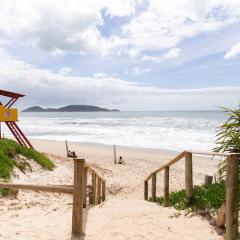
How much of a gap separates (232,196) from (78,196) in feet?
7.56

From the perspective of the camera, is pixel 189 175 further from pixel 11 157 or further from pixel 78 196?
pixel 11 157

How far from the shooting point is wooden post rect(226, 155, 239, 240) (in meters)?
5.45

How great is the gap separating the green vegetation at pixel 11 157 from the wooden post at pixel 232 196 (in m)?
8.01

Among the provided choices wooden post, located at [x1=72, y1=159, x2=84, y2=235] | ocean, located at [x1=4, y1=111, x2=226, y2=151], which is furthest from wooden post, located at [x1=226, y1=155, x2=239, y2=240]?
ocean, located at [x1=4, y1=111, x2=226, y2=151]

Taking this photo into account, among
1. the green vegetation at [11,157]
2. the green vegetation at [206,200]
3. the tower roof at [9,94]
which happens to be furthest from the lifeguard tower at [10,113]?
the green vegetation at [206,200]

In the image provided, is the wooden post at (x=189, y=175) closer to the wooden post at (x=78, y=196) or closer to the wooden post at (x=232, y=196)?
the wooden post at (x=232, y=196)

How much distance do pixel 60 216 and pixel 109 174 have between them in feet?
41.8

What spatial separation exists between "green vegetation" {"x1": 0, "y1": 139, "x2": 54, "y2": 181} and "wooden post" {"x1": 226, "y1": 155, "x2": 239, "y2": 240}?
8014mm

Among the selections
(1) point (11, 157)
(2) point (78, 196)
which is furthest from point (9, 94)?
(2) point (78, 196)

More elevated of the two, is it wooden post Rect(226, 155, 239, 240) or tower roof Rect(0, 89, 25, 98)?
tower roof Rect(0, 89, 25, 98)

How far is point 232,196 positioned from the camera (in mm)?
5500

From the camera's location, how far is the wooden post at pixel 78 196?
20.3ft

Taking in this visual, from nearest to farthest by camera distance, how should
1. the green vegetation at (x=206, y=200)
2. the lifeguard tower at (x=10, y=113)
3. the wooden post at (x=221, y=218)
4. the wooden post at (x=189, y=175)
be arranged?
the wooden post at (x=221, y=218) < the green vegetation at (x=206, y=200) < the wooden post at (x=189, y=175) < the lifeguard tower at (x=10, y=113)

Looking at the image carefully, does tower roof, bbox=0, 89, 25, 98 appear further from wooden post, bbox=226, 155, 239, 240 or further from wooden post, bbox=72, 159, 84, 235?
wooden post, bbox=226, 155, 239, 240
